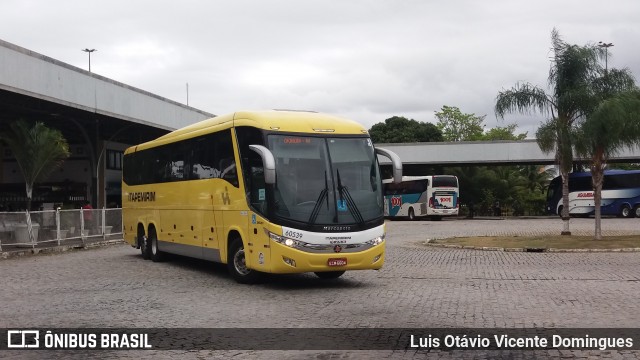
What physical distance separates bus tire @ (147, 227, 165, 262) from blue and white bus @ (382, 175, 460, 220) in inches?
1156

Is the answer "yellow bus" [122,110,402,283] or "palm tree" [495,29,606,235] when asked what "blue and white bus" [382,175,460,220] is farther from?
"yellow bus" [122,110,402,283]

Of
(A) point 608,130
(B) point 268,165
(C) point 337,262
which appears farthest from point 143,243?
(A) point 608,130

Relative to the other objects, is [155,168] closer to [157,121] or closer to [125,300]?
[125,300]

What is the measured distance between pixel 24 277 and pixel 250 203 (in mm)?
5955

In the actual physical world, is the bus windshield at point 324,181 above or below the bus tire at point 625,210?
above

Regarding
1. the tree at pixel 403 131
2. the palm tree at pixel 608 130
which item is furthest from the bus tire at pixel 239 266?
the tree at pixel 403 131

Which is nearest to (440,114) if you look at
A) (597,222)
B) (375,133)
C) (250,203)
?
(375,133)

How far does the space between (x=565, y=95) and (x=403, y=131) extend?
178 feet

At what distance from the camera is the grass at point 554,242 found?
21.5 meters

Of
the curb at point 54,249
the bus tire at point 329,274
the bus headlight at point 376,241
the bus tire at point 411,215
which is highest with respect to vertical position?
the bus headlight at point 376,241

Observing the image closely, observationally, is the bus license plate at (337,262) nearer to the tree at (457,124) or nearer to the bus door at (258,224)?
the bus door at (258,224)

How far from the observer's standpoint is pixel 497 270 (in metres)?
15.6

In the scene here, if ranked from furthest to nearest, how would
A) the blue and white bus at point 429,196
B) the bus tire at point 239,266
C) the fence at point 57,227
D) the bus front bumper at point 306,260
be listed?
1. the blue and white bus at point 429,196
2. the fence at point 57,227
3. the bus tire at point 239,266
4. the bus front bumper at point 306,260

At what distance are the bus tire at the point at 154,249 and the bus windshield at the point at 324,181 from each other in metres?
7.51
